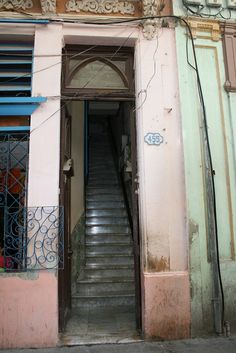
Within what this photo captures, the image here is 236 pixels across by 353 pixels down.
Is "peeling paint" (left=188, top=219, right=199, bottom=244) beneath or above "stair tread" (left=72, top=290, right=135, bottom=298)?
above

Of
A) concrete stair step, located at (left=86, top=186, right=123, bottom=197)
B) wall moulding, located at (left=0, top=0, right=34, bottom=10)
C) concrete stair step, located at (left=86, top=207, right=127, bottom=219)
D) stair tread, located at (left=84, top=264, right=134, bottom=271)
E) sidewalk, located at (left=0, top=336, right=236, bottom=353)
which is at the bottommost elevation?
sidewalk, located at (left=0, top=336, right=236, bottom=353)

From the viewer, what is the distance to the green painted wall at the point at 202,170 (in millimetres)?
4520

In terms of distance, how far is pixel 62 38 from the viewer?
16.1 ft

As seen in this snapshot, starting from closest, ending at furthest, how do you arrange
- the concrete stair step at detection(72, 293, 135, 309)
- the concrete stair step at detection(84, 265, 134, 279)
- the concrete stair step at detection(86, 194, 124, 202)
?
the concrete stair step at detection(72, 293, 135, 309) → the concrete stair step at detection(84, 265, 134, 279) → the concrete stair step at detection(86, 194, 124, 202)

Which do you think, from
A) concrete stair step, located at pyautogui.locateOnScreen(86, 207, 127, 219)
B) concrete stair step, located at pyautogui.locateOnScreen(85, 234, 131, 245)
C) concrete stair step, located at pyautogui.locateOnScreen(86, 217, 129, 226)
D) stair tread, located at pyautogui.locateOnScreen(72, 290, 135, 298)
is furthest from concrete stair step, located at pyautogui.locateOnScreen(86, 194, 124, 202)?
stair tread, located at pyautogui.locateOnScreen(72, 290, 135, 298)

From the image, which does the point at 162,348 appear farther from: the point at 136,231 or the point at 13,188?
the point at 13,188

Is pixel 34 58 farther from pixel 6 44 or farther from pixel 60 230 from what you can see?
pixel 60 230

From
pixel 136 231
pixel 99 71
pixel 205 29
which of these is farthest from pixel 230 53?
pixel 136 231

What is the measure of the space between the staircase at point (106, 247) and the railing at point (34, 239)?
1.72 metres

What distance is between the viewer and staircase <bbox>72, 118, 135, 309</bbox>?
227 inches

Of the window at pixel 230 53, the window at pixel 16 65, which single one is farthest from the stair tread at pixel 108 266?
the window at pixel 230 53

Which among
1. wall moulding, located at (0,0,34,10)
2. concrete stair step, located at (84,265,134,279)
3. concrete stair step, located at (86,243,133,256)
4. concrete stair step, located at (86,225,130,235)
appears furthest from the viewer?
concrete stair step, located at (86,225,130,235)

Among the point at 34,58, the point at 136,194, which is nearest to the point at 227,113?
the point at 136,194

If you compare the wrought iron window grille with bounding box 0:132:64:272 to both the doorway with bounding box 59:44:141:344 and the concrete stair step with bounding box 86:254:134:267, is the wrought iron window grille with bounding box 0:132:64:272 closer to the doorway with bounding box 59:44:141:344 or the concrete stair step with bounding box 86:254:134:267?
the doorway with bounding box 59:44:141:344
